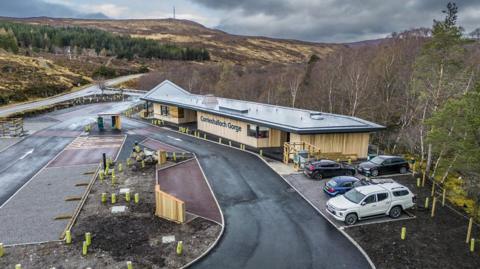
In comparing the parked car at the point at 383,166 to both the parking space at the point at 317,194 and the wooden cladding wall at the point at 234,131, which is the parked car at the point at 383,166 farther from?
the wooden cladding wall at the point at 234,131

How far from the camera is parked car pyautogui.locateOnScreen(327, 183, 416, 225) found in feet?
67.3

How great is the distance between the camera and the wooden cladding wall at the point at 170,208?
20.4 m

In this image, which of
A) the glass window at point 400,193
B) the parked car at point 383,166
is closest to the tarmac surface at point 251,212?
the glass window at point 400,193

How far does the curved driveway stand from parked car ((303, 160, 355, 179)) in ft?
8.15

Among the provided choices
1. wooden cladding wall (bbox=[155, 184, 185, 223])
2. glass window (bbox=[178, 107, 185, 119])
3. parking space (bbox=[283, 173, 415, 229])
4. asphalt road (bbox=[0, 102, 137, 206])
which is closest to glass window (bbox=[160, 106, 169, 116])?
glass window (bbox=[178, 107, 185, 119])

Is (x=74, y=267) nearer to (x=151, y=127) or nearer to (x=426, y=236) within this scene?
(x=426, y=236)

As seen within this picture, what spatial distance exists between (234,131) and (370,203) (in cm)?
2268

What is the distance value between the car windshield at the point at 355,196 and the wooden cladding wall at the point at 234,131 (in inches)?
678

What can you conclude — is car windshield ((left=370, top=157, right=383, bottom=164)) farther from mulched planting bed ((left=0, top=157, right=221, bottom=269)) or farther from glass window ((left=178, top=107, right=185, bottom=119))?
glass window ((left=178, top=107, right=185, bottom=119))

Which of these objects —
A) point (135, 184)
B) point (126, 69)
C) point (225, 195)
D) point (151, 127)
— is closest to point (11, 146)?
point (151, 127)

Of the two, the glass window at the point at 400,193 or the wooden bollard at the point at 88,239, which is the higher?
the glass window at the point at 400,193

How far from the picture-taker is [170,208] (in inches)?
819

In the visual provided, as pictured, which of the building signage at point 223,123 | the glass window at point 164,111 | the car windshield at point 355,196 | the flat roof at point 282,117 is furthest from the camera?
the glass window at point 164,111

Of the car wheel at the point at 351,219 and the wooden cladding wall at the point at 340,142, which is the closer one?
the car wheel at the point at 351,219
